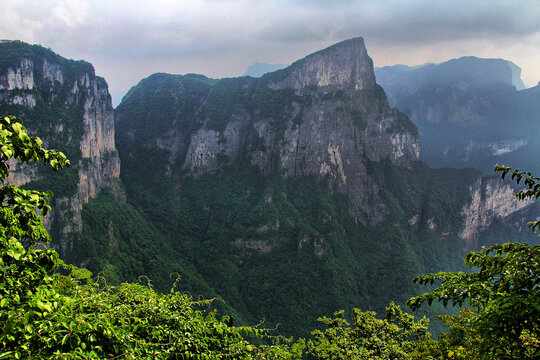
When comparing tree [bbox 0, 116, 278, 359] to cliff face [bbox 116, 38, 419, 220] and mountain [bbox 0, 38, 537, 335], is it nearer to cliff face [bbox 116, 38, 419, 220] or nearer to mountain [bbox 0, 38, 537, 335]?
mountain [bbox 0, 38, 537, 335]

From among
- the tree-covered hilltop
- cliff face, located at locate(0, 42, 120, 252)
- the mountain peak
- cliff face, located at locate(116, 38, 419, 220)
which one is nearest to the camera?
the tree-covered hilltop

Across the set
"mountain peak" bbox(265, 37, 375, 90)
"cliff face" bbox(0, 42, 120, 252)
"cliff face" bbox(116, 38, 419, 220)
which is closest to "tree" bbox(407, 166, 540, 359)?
"cliff face" bbox(0, 42, 120, 252)

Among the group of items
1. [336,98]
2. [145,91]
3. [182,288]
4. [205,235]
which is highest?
[145,91]

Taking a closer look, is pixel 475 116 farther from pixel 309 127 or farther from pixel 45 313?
pixel 45 313

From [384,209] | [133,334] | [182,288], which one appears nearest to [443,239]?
[384,209]

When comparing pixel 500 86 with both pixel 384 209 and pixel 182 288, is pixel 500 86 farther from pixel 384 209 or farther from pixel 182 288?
pixel 182 288

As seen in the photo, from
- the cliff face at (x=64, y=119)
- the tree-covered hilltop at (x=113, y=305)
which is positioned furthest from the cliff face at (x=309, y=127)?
the tree-covered hilltop at (x=113, y=305)
